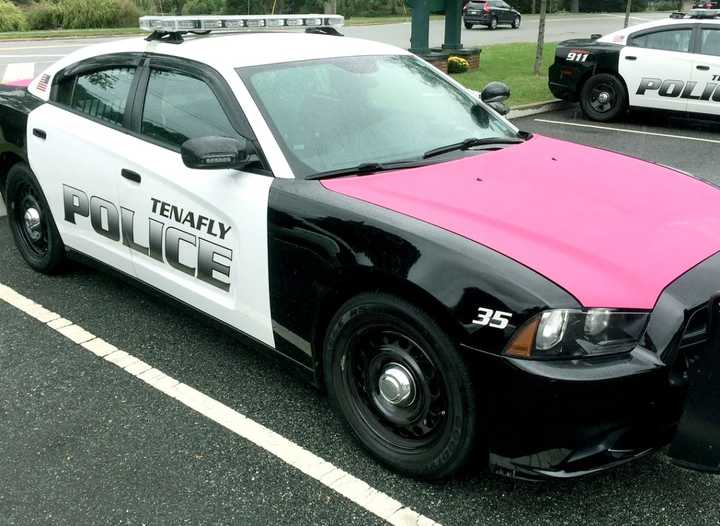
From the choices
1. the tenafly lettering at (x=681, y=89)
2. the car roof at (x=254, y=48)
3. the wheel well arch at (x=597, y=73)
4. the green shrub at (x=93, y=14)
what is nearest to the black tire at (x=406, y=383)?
the car roof at (x=254, y=48)

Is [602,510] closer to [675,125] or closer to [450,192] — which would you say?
[450,192]

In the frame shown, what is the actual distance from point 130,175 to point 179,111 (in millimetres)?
420

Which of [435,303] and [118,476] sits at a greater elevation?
[435,303]

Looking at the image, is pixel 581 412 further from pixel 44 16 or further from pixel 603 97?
pixel 44 16

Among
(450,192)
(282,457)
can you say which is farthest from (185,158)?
(282,457)

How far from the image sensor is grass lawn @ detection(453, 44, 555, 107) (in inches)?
459

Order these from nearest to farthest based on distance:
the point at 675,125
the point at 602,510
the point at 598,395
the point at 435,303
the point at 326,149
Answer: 1. the point at 598,395
2. the point at 435,303
3. the point at 602,510
4. the point at 326,149
5. the point at 675,125

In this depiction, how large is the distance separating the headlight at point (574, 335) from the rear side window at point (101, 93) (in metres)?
2.60

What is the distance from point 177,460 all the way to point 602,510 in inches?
65.6

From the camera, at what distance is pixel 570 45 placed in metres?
10.7

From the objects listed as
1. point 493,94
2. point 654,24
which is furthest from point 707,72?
point 493,94

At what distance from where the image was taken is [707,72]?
9.23 metres

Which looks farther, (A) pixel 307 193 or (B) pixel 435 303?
(A) pixel 307 193

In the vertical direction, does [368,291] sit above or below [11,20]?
below
